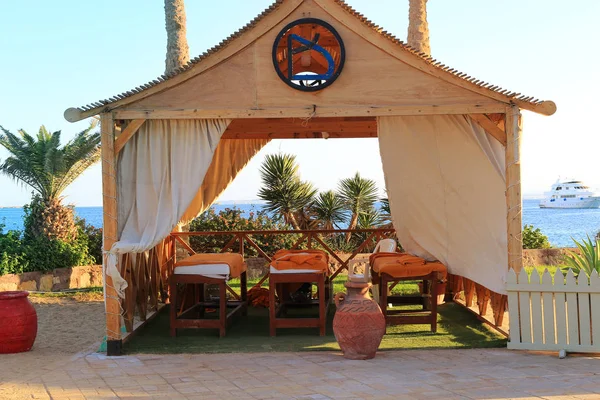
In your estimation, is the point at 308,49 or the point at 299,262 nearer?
the point at 308,49

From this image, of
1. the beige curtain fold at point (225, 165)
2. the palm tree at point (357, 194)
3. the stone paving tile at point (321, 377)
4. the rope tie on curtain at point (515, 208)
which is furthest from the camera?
the palm tree at point (357, 194)

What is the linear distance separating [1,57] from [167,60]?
27.7 m

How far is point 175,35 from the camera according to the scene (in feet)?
40.0

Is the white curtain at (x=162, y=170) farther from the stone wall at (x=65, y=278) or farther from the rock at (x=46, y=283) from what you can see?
the rock at (x=46, y=283)

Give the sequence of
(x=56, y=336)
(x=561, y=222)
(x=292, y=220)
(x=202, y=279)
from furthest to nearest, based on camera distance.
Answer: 1. (x=561, y=222)
2. (x=292, y=220)
3. (x=56, y=336)
4. (x=202, y=279)

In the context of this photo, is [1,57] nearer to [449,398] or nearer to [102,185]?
[102,185]

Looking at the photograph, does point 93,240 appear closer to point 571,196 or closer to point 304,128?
point 304,128

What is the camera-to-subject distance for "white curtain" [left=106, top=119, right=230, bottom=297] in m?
6.44

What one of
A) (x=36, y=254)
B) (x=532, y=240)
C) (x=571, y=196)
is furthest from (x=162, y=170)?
(x=571, y=196)

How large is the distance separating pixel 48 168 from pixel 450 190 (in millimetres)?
8297

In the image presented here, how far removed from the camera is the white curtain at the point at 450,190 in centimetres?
656

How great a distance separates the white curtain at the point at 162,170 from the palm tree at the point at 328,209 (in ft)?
27.2

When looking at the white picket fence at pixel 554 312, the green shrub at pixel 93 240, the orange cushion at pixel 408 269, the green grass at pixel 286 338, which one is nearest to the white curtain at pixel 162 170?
the green grass at pixel 286 338

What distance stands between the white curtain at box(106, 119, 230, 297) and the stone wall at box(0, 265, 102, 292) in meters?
5.40
